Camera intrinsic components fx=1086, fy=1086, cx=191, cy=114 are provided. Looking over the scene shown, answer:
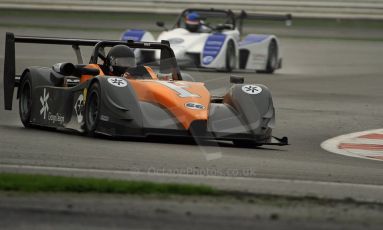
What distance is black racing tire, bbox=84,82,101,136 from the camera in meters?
11.7

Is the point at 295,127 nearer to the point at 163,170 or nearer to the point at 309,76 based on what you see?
the point at 163,170

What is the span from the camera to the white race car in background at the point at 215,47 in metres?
25.4

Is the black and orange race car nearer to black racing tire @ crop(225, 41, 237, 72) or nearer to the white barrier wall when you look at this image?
black racing tire @ crop(225, 41, 237, 72)

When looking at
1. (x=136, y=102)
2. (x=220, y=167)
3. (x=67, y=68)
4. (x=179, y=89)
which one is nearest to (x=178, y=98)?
(x=179, y=89)

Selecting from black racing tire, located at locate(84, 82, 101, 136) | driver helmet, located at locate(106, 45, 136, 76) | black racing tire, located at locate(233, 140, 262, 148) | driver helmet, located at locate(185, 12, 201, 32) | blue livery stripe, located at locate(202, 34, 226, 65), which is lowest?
blue livery stripe, located at locate(202, 34, 226, 65)

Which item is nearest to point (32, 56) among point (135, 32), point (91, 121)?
point (135, 32)

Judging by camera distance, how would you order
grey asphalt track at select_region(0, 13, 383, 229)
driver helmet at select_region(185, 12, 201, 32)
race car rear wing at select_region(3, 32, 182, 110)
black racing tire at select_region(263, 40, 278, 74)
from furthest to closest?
black racing tire at select_region(263, 40, 278, 74), driver helmet at select_region(185, 12, 201, 32), race car rear wing at select_region(3, 32, 182, 110), grey asphalt track at select_region(0, 13, 383, 229)

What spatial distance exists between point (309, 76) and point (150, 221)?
20.0 metres

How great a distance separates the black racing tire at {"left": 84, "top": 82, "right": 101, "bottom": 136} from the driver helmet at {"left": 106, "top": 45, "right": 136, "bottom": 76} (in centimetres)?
93

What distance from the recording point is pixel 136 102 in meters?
11.4

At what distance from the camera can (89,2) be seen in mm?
38938

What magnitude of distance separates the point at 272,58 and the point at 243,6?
35.5 ft

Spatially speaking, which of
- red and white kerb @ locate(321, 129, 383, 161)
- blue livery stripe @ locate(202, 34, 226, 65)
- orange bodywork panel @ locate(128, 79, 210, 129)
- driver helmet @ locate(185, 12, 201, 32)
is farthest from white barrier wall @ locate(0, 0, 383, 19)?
orange bodywork panel @ locate(128, 79, 210, 129)

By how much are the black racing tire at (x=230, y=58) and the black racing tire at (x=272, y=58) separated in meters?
1.19
